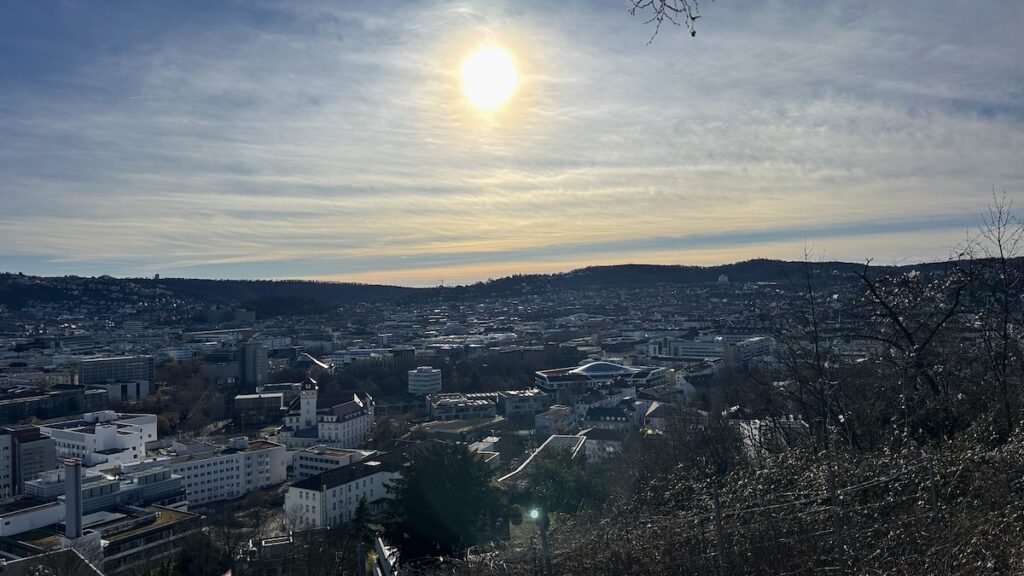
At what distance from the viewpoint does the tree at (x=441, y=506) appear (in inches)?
264

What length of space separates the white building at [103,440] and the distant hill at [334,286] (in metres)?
54.9

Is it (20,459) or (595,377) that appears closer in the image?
(20,459)

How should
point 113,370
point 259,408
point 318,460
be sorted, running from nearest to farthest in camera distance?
point 318,460 < point 259,408 < point 113,370

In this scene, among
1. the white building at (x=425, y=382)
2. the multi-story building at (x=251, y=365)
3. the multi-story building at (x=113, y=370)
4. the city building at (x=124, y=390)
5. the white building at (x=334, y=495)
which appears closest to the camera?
the white building at (x=334, y=495)

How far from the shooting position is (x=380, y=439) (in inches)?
818

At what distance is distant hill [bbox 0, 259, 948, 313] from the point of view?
7575 cm

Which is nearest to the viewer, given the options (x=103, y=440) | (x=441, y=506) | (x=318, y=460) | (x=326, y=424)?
(x=441, y=506)

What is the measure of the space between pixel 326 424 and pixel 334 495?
808 centimetres

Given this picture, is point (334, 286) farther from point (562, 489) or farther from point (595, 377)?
point (562, 489)

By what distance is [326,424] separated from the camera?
818 inches

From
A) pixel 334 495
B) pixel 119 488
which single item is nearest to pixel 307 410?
pixel 119 488

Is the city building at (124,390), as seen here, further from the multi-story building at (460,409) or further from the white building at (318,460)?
the white building at (318,460)

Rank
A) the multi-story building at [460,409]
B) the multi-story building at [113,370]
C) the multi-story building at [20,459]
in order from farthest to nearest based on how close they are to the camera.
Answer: the multi-story building at [113,370] < the multi-story building at [460,409] < the multi-story building at [20,459]

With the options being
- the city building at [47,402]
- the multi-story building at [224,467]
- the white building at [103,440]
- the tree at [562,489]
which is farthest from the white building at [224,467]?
the city building at [47,402]
